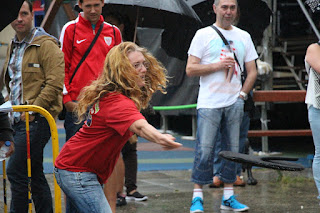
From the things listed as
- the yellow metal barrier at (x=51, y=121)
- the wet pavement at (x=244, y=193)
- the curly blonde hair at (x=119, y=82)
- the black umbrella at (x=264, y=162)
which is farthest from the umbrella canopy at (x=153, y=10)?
the black umbrella at (x=264, y=162)

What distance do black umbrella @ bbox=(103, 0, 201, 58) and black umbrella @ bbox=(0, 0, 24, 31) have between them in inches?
130

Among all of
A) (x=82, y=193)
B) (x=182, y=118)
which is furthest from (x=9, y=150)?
(x=182, y=118)

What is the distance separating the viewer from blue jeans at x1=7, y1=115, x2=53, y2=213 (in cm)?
515

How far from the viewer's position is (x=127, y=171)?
22.9 feet

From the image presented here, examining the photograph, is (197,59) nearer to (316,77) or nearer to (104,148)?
(316,77)

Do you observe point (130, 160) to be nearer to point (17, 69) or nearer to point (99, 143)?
point (17, 69)

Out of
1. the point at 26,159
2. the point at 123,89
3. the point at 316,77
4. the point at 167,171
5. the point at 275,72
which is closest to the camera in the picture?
the point at 123,89

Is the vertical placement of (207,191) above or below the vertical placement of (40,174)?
below

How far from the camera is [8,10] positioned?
3.82 m

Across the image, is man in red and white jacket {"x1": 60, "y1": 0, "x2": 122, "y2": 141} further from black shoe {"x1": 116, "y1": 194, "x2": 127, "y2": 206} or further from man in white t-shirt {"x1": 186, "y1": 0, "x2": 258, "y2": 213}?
black shoe {"x1": 116, "y1": 194, "x2": 127, "y2": 206}

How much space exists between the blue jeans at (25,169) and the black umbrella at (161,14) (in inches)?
89.4

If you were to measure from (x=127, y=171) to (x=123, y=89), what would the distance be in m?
3.25

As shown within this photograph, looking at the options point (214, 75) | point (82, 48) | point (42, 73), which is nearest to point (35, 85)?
point (42, 73)

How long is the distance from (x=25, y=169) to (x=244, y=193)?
3.39 m
